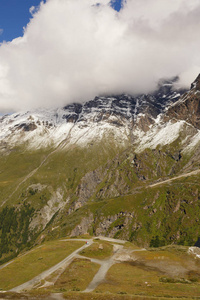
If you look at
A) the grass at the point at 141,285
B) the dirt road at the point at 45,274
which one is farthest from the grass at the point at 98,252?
the grass at the point at 141,285

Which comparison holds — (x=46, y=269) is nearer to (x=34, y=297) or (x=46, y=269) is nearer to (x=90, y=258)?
(x=90, y=258)

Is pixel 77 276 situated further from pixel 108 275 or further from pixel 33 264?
pixel 33 264

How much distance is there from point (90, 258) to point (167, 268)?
33768mm

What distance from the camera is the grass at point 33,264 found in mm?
75625

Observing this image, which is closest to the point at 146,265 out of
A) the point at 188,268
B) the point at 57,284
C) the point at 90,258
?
the point at 188,268

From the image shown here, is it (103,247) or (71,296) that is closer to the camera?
(71,296)

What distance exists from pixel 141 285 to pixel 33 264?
164ft

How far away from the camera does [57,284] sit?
67750 millimetres

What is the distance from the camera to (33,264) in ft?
304

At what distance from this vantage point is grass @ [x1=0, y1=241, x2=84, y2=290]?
75625mm

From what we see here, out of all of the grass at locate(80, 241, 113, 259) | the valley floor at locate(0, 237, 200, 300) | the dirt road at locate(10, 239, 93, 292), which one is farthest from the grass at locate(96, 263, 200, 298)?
the dirt road at locate(10, 239, 93, 292)

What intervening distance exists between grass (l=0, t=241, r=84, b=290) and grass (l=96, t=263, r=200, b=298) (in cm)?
2732

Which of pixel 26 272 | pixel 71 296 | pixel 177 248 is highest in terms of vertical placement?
pixel 71 296

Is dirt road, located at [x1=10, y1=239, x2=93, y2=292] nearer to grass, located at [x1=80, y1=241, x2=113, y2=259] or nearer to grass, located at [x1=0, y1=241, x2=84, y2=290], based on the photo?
grass, located at [x1=0, y1=241, x2=84, y2=290]
